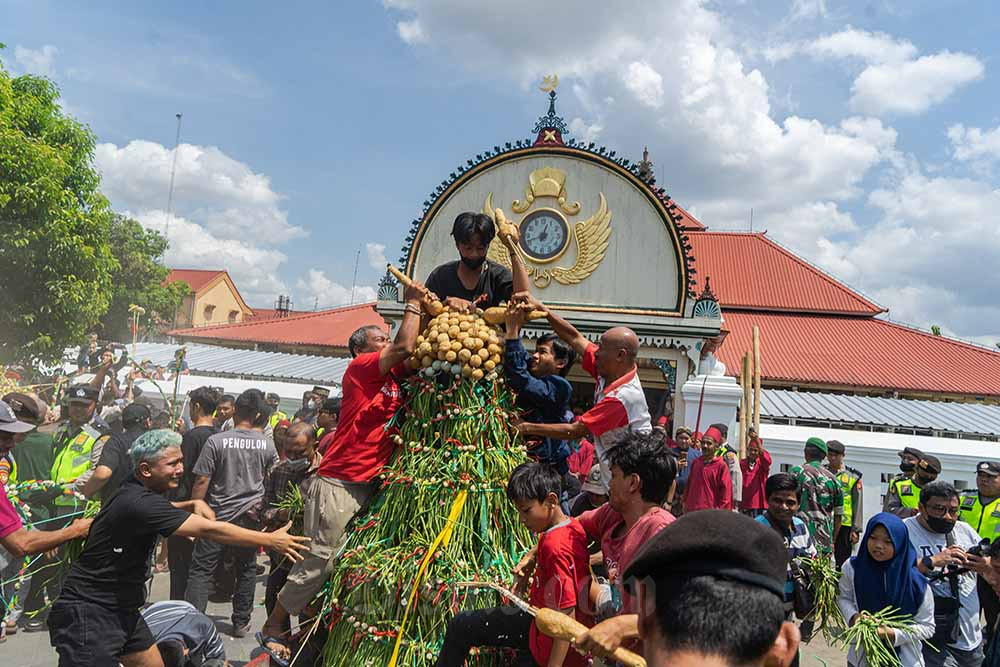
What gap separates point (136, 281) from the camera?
30.9 meters

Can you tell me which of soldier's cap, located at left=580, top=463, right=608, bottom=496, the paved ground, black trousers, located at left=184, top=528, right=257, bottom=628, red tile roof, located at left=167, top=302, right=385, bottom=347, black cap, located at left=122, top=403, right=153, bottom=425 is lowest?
the paved ground

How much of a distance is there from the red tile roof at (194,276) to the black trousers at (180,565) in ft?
148

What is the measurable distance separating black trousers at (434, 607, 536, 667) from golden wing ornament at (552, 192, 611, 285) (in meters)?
9.55

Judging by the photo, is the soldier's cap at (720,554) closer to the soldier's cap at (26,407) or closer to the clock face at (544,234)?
the soldier's cap at (26,407)

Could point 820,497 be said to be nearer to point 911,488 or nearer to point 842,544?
point 842,544

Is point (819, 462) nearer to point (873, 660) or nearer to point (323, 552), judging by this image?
point (873, 660)

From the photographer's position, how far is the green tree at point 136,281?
29.8 m

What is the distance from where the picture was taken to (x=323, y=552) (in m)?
3.20

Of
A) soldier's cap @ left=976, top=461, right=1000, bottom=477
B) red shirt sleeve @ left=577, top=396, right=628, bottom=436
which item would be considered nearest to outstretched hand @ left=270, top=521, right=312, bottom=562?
red shirt sleeve @ left=577, top=396, right=628, bottom=436

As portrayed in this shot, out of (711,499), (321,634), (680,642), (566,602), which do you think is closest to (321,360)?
(711,499)

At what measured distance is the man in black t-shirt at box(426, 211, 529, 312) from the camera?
3.37m

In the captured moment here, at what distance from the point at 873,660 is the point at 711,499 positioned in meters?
3.59

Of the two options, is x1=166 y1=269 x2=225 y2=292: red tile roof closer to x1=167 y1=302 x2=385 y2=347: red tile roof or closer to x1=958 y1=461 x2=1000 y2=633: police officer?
x1=167 y1=302 x2=385 y2=347: red tile roof

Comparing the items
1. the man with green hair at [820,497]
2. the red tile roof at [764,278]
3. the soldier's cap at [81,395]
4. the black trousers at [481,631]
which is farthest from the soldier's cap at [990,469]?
the red tile roof at [764,278]
